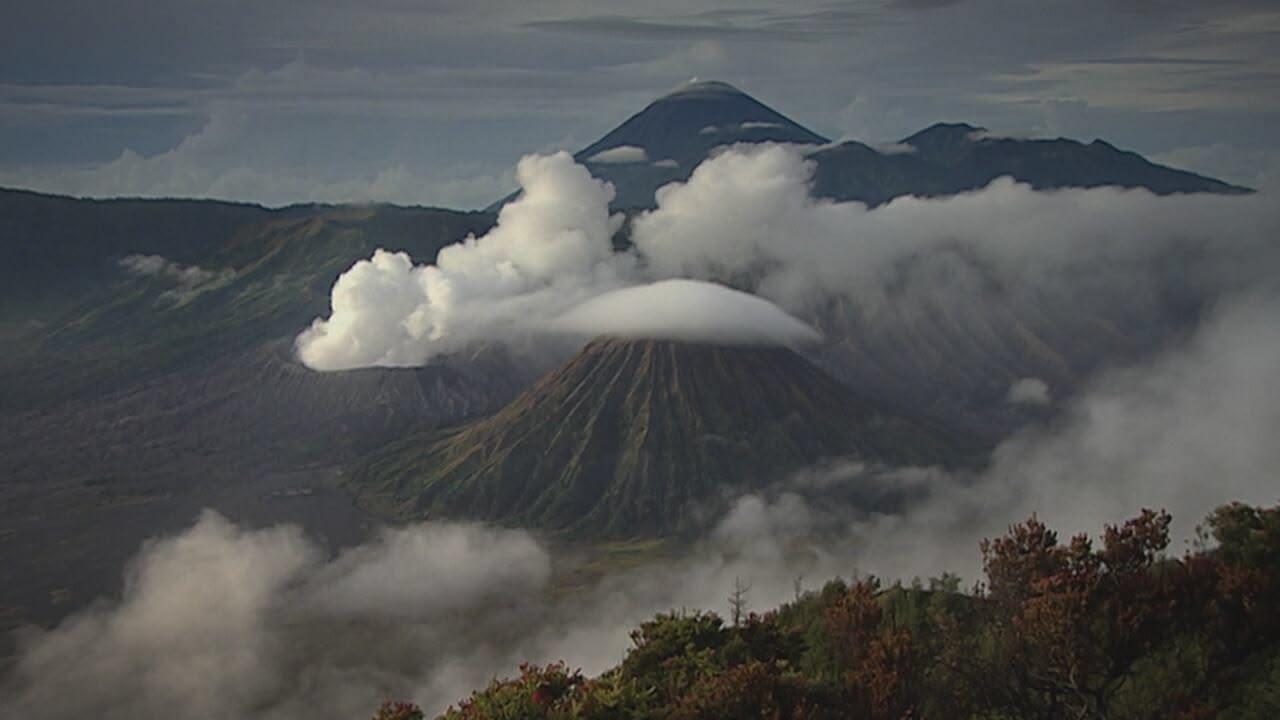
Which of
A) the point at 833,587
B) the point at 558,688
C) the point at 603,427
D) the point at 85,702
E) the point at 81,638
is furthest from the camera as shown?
the point at 603,427

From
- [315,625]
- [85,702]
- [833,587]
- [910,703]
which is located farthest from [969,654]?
[315,625]

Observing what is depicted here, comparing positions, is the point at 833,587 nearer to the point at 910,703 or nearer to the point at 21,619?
the point at 910,703

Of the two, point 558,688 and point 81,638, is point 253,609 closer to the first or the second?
point 81,638

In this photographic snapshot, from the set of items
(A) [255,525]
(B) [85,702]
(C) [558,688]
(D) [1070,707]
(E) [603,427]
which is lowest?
(B) [85,702]

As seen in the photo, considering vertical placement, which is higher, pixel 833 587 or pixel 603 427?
pixel 603 427

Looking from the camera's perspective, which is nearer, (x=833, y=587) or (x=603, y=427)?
(x=833, y=587)

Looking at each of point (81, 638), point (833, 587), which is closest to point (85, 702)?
point (81, 638)

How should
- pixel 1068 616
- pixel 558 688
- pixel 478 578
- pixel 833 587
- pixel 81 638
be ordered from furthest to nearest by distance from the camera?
pixel 478 578
pixel 81 638
pixel 833 587
pixel 558 688
pixel 1068 616
